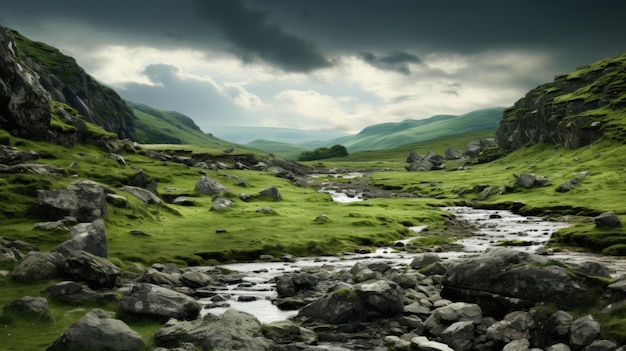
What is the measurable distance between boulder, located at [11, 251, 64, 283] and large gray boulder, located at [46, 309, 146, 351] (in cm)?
1151

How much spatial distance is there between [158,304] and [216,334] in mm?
5625

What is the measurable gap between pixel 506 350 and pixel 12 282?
28.8m

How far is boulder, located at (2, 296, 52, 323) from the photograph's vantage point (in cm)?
2416

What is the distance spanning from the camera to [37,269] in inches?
1229

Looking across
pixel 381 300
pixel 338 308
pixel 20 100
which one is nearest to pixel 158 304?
pixel 338 308

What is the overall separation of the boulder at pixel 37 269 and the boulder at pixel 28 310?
21.2 feet

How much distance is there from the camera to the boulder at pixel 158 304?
2617cm

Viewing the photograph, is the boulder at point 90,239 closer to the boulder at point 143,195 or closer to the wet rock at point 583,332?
the boulder at point 143,195

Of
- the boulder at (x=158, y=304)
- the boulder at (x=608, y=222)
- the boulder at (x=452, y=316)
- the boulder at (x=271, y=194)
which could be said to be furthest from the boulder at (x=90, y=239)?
the boulder at (x=271, y=194)

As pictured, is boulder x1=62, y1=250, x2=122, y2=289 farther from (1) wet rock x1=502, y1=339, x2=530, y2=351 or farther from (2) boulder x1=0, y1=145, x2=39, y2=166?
(2) boulder x1=0, y1=145, x2=39, y2=166

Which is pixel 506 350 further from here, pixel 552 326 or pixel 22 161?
pixel 22 161

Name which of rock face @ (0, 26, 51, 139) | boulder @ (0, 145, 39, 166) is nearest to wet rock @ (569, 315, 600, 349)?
boulder @ (0, 145, 39, 166)

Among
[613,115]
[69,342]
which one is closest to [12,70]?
[69,342]

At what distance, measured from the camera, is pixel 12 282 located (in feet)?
99.8
